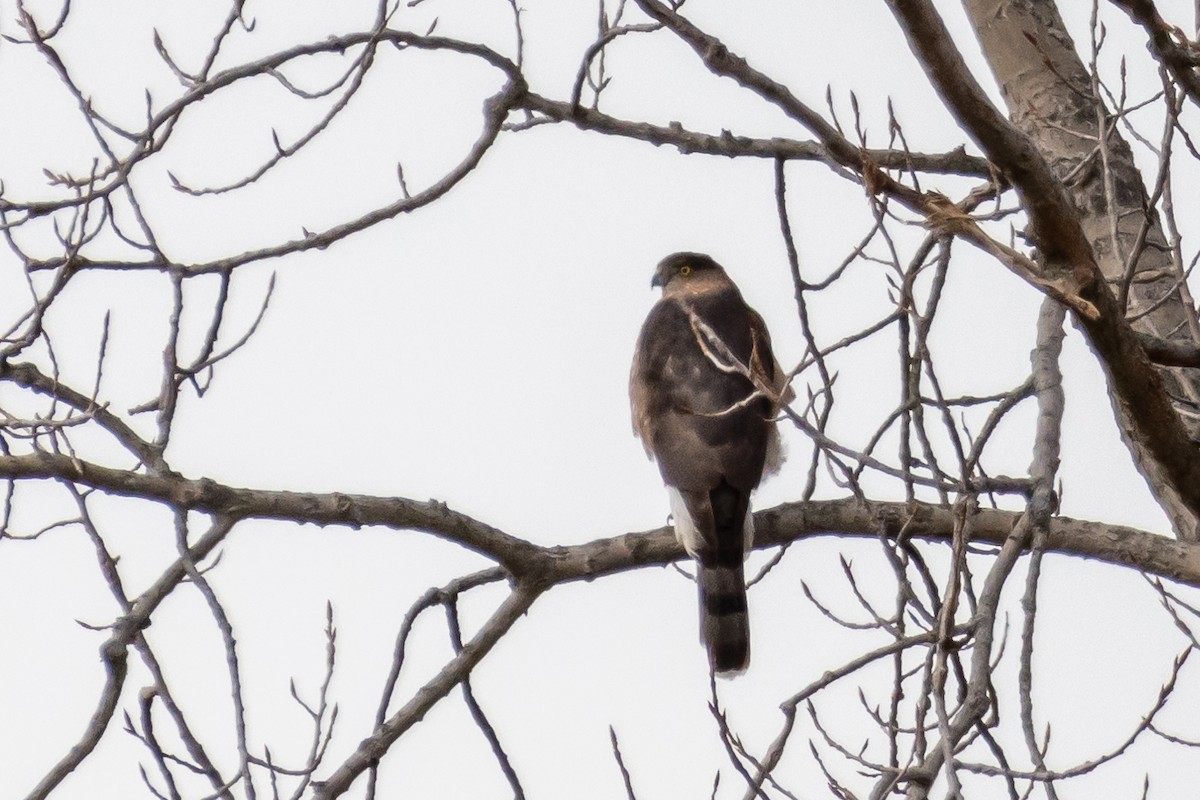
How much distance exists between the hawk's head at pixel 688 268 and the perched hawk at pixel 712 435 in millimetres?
304

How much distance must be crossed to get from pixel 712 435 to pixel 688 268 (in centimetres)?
161

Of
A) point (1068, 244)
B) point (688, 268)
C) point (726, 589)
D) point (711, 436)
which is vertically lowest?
point (1068, 244)

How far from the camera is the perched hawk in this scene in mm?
5234

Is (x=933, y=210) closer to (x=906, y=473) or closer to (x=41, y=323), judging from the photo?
(x=906, y=473)

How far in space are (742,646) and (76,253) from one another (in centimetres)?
252

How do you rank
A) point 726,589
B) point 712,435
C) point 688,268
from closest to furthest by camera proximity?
point 726,589, point 712,435, point 688,268

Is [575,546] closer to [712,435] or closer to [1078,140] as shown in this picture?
[712,435]

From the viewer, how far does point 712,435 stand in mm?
5582

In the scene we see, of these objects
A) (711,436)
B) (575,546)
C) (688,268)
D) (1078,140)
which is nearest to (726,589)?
(711,436)

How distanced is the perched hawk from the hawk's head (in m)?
0.30

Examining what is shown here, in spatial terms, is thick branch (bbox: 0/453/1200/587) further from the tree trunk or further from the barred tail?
the barred tail

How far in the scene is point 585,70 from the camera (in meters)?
4.25

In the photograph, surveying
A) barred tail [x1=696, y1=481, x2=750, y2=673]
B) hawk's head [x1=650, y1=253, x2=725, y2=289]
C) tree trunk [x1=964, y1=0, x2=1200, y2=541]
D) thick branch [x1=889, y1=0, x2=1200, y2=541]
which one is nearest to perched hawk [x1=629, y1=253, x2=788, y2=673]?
barred tail [x1=696, y1=481, x2=750, y2=673]

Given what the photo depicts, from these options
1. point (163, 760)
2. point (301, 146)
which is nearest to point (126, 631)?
point (163, 760)
